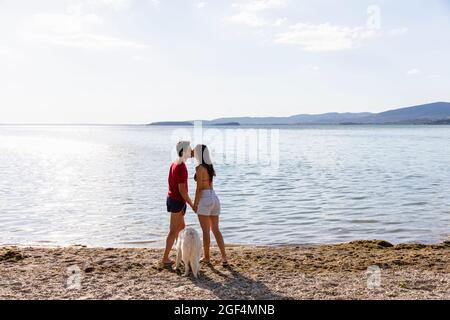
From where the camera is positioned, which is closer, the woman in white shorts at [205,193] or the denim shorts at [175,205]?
the woman in white shorts at [205,193]

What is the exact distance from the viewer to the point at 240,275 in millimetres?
8016

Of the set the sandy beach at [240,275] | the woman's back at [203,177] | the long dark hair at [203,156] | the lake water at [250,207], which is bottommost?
the lake water at [250,207]

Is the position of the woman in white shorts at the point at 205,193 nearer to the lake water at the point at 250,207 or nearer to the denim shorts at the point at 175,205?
the denim shorts at the point at 175,205

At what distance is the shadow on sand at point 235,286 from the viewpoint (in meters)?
6.86

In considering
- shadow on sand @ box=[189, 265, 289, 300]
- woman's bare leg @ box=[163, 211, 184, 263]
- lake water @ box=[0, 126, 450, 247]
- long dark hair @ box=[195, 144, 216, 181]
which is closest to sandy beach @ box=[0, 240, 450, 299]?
shadow on sand @ box=[189, 265, 289, 300]

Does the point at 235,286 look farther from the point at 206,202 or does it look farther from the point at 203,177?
the point at 203,177

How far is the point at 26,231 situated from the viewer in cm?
1403

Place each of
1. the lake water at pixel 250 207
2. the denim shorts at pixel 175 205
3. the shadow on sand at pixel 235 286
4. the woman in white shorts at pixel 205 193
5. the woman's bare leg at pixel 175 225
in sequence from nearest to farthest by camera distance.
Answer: the shadow on sand at pixel 235 286, the woman in white shorts at pixel 205 193, the denim shorts at pixel 175 205, the woman's bare leg at pixel 175 225, the lake water at pixel 250 207

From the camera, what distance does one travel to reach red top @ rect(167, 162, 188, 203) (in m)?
7.88

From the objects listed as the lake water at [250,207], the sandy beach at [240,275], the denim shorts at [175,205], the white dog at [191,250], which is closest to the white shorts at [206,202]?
the denim shorts at [175,205]

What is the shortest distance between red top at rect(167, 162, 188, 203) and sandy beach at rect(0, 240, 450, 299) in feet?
3.95

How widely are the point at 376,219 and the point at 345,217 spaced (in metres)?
0.90

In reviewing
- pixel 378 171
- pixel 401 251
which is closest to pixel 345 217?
pixel 401 251

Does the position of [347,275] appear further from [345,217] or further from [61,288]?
[345,217]
